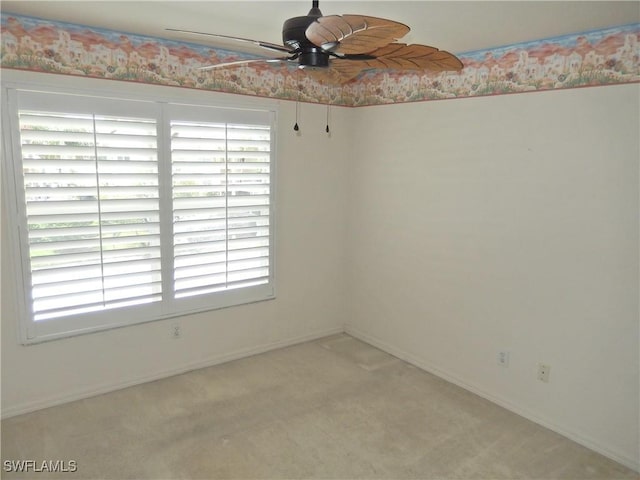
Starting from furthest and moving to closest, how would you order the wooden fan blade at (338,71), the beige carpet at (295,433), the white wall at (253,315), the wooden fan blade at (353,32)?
the white wall at (253,315) → the beige carpet at (295,433) → the wooden fan blade at (338,71) → the wooden fan blade at (353,32)

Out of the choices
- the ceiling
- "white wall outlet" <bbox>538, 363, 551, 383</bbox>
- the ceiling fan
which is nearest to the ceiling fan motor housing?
the ceiling fan

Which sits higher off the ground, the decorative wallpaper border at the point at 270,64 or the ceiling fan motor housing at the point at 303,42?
the decorative wallpaper border at the point at 270,64

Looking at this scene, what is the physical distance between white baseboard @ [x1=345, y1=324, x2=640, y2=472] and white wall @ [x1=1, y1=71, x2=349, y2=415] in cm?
43

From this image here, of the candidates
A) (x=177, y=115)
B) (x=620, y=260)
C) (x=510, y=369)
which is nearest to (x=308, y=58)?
(x=177, y=115)

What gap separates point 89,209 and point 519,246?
282 centimetres

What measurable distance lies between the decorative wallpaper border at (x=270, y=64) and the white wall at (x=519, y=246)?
0.34 ft

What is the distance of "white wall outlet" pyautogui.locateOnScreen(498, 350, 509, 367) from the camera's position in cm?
326

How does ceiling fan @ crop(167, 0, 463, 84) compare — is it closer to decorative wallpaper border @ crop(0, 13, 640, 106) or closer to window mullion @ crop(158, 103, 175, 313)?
decorative wallpaper border @ crop(0, 13, 640, 106)

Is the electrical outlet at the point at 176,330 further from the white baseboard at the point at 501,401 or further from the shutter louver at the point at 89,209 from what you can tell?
the white baseboard at the point at 501,401

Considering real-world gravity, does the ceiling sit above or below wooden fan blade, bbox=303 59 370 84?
above

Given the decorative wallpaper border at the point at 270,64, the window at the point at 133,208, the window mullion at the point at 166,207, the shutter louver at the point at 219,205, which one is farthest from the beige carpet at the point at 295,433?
the decorative wallpaper border at the point at 270,64

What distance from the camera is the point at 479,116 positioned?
3.27 meters

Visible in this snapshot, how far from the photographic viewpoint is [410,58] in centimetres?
175

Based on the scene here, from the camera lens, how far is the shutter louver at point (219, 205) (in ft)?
11.2
